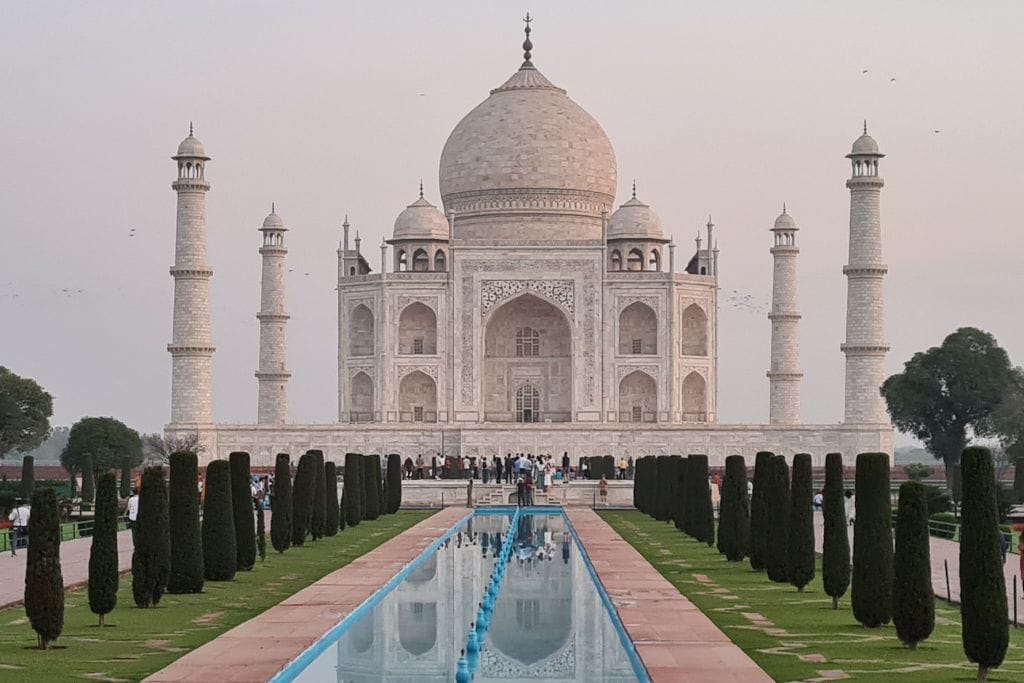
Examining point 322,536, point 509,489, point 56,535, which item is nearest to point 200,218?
point 509,489

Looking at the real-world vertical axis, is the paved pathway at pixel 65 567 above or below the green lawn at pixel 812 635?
above

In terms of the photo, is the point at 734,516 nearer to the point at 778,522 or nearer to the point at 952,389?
the point at 778,522

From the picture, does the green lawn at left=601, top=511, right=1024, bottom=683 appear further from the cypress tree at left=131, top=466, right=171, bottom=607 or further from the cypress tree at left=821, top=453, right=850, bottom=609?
the cypress tree at left=131, top=466, right=171, bottom=607

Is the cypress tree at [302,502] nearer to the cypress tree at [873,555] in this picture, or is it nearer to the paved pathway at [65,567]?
the paved pathway at [65,567]

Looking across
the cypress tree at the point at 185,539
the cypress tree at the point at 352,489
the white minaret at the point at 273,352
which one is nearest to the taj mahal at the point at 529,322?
the white minaret at the point at 273,352

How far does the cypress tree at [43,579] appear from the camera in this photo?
10578 mm

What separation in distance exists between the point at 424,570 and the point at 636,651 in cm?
660

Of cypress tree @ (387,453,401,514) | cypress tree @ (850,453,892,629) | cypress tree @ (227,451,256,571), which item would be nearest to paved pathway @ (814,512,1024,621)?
cypress tree @ (850,453,892,629)

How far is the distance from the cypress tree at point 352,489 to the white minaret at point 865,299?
47.2 feet

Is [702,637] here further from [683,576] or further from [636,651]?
[683,576]

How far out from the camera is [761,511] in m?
15.8

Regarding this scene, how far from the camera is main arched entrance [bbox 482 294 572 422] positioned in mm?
39719

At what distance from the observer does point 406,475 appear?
34750 millimetres

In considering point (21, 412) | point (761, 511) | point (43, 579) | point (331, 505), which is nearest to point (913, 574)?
point (43, 579)
